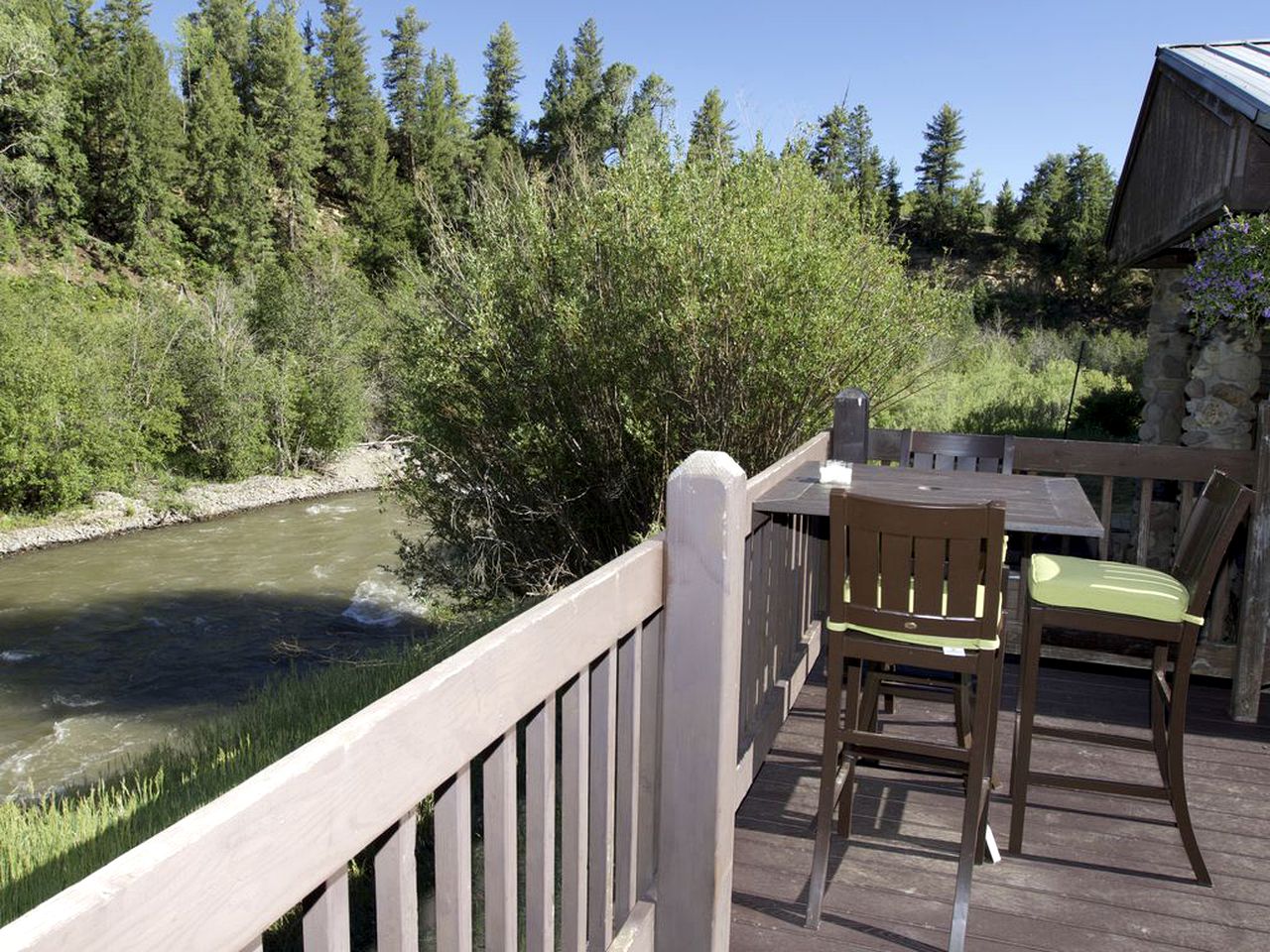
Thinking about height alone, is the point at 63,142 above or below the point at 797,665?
above

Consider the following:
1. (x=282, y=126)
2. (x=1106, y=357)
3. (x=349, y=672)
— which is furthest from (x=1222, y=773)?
(x=282, y=126)

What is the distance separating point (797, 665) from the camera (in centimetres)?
381

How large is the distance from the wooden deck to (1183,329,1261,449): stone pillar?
4.07 meters

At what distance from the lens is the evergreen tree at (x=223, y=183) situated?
37.2 metres

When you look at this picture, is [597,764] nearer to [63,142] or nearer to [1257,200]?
[1257,200]

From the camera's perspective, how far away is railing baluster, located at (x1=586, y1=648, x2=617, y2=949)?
1781mm

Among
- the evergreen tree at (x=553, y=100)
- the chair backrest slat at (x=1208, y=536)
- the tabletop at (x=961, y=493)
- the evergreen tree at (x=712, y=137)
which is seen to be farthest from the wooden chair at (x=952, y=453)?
the evergreen tree at (x=553, y=100)

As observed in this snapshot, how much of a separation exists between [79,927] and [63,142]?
41.3 metres

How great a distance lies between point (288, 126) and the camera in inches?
1734

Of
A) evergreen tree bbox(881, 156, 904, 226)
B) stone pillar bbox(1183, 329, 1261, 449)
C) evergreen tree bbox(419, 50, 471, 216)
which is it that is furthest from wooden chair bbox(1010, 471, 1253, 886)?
evergreen tree bbox(419, 50, 471, 216)

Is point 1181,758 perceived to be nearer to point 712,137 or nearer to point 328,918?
point 328,918

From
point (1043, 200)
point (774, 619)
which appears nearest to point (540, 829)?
point (774, 619)

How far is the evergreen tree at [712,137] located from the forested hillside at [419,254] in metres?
0.04

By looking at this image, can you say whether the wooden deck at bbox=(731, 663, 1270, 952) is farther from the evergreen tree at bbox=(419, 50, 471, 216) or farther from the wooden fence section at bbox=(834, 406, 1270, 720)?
the evergreen tree at bbox=(419, 50, 471, 216)
